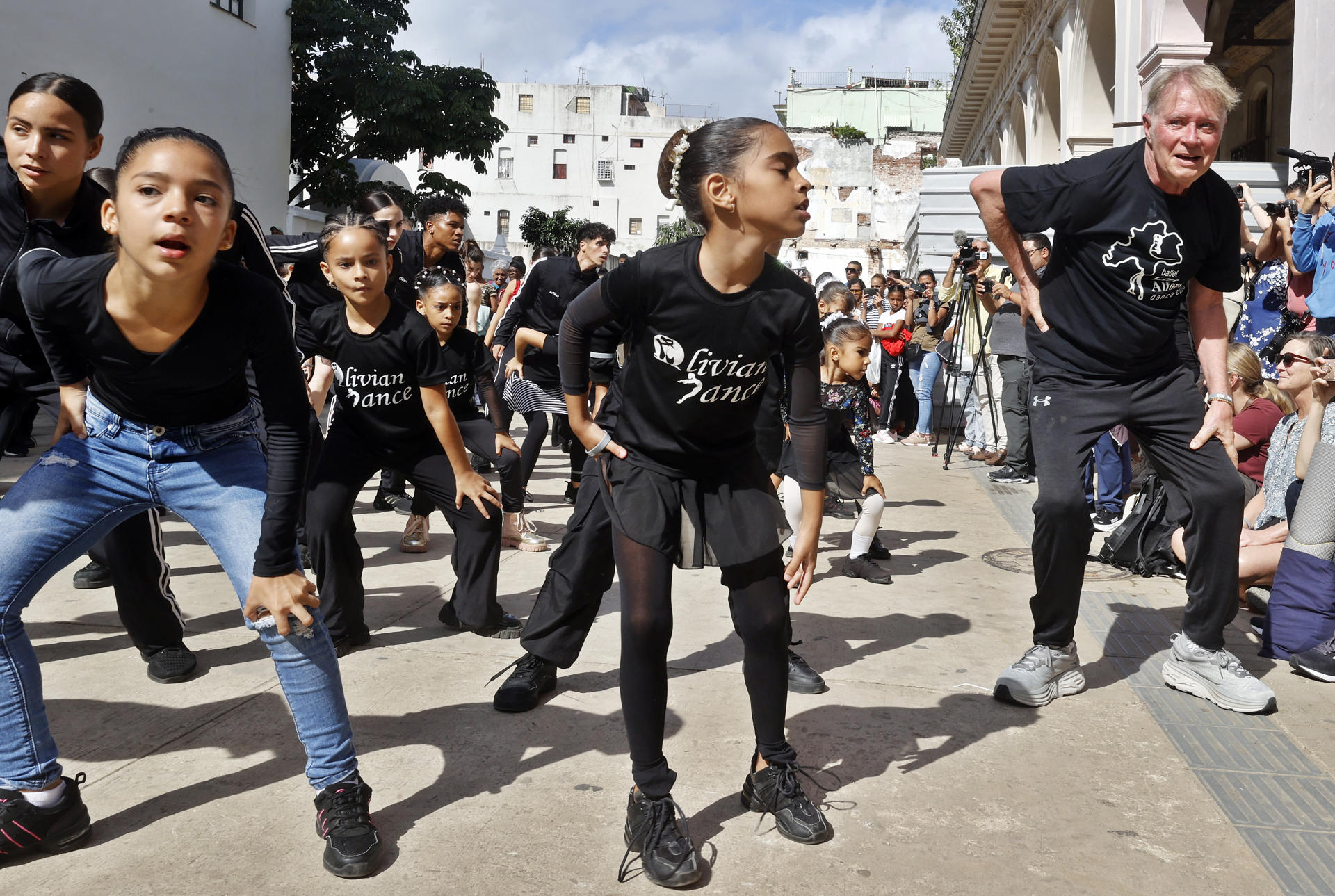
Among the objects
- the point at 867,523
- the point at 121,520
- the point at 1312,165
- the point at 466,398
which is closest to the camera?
the point at 121,520

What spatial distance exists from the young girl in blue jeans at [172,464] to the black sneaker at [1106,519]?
20.4 ft

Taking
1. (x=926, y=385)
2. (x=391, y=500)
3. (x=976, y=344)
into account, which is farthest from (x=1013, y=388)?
(x=391, y=500)

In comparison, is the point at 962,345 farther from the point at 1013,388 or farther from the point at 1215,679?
the point at 1215,679

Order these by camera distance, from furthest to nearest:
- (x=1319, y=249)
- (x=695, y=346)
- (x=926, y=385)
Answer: (x=926, y=385), (x=1319, y=249), (x=695, y=346)

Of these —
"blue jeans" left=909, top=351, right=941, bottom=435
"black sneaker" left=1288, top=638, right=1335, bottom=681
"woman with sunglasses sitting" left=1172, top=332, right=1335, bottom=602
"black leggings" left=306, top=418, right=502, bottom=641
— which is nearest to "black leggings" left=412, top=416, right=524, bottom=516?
"black leggings" left=306, top=418, right=502, bottom=641

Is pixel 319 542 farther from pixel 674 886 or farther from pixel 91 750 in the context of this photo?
pixel 674 886

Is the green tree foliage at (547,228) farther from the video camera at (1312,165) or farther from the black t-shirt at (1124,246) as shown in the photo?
the black t-shirt at (1124,246)

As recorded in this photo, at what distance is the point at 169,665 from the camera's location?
4.03 m

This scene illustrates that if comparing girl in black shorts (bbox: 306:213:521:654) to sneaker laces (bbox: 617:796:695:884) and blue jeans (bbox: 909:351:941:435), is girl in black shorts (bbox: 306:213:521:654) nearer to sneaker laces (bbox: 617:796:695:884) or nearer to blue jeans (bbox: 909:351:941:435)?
sneaker laces (bbox: 617:796:695:884)

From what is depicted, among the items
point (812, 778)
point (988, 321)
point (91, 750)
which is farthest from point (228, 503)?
point (988, 321)

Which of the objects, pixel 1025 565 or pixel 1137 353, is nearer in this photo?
pixel 1137 353

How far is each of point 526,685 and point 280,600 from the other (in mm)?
1366

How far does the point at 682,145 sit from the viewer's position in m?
2.96

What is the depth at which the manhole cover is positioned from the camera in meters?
6.18
